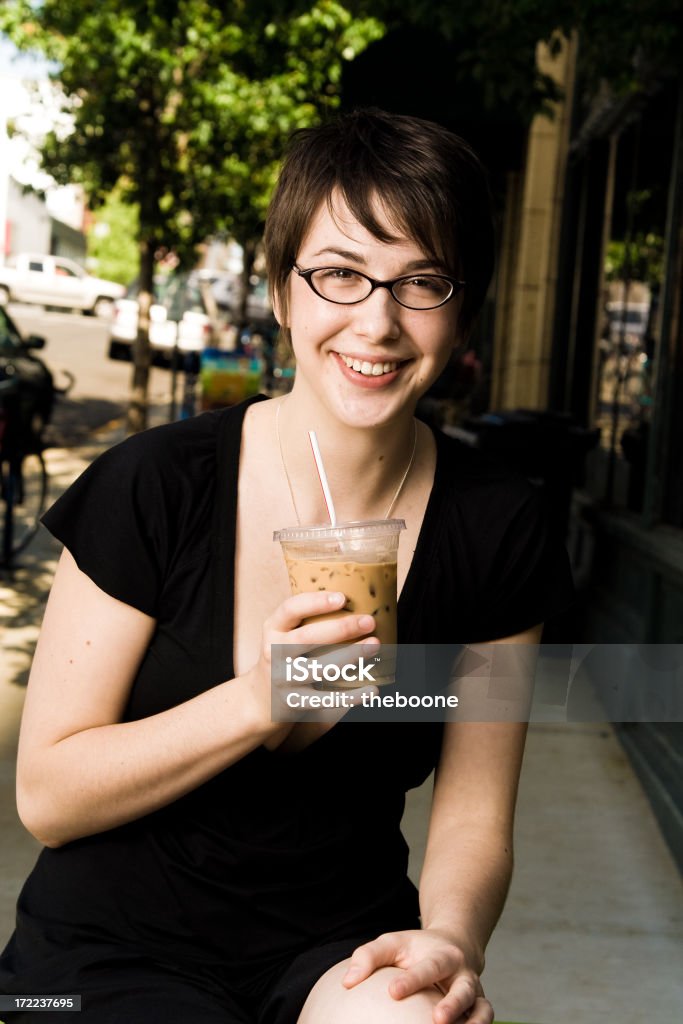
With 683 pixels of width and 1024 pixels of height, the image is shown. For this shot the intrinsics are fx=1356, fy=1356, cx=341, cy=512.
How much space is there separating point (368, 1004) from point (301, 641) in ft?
1.57

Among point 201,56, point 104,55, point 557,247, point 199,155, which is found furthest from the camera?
point 199,155

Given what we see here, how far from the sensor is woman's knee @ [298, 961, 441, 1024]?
5.46 feet

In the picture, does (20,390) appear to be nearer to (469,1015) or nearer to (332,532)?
(332,532)

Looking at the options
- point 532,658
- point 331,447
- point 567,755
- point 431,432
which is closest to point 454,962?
point 532,658

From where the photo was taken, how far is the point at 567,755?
5.62 metres

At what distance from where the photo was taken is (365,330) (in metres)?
1.96

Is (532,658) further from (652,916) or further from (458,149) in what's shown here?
(652,916)

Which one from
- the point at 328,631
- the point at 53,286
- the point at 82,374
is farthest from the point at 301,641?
the point at 53,286

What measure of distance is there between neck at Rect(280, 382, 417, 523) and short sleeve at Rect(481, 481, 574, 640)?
201 mm

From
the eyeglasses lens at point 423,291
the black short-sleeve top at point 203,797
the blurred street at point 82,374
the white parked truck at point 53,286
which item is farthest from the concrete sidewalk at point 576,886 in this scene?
the white parked truck at point 53,286

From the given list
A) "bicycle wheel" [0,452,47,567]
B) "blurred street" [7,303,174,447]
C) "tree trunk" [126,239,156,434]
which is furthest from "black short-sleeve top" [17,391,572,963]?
"blurred street" [7,303,174,447]

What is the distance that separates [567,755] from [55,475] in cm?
776

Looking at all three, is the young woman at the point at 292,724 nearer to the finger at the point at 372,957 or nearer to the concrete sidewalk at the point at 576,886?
the finger at the point at 372,957

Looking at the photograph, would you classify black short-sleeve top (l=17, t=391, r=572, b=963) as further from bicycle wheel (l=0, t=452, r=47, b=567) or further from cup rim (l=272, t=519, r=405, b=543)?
bicycle wheel (l=0, t=452, r=47, b=567)
